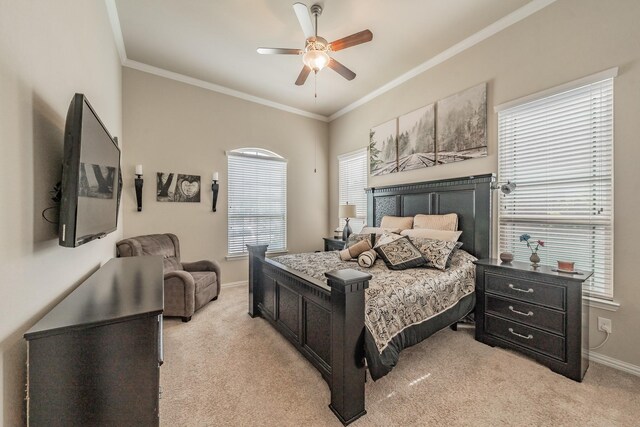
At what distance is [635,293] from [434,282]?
4.97ft

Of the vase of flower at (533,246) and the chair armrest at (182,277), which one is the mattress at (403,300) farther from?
the chair armrest at (182,277)

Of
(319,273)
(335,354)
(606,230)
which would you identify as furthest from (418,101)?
(335,354)

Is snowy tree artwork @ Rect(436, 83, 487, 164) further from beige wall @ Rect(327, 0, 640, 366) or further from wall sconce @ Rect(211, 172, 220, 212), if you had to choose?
wall sconce @ Rect(211, 172, 220, 212)

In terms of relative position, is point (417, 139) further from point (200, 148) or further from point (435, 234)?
point (200, 148)

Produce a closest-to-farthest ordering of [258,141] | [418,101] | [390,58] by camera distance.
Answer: [390,58] < [418,101] < [258,141]

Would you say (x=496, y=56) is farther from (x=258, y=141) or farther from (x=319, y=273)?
(x=258, y=141)

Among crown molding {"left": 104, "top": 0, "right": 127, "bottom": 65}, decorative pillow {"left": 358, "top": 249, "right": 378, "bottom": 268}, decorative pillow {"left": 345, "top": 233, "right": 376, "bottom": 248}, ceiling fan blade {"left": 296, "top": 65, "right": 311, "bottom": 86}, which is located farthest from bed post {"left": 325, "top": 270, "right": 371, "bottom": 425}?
crown molding {"left": 104, "top": 0, "right": 127, "bottom": 65}

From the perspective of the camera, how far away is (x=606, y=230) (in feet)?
7.13

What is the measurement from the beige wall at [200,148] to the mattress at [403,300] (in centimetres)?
188

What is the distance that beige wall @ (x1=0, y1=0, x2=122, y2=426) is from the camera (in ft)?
3.01

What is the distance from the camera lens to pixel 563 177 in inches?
94.7

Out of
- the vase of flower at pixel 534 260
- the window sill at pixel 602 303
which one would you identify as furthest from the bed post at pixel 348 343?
the window sill at pixel 602 303

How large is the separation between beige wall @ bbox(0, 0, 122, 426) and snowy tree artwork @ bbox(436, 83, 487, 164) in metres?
3.59

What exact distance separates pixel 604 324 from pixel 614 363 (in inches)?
11.9
